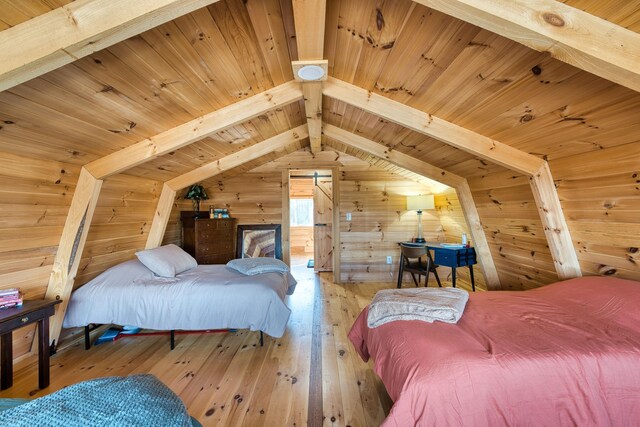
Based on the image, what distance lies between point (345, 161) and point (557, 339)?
12.0ft

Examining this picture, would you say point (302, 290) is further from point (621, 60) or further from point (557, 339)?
point (621, 60)

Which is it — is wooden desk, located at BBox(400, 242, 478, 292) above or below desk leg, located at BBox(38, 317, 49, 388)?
above

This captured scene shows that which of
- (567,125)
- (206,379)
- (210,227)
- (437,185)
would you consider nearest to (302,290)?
(210,227)

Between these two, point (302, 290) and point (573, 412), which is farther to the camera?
point (302, 290)

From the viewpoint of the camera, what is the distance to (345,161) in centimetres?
Answer: 458

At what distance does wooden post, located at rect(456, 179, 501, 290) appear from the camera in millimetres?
3035

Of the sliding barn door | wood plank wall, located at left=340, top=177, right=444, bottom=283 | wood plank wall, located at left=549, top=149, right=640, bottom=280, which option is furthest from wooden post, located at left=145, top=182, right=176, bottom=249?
wood plank wall, located at left=549, top=149, right=640, bottom=280

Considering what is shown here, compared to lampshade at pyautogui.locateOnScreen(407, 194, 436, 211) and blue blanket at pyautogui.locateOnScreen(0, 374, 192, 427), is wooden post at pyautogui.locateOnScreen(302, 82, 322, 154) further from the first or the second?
blue blanket at pyautogui.locateOnScreen(0, 374, 192, 427)

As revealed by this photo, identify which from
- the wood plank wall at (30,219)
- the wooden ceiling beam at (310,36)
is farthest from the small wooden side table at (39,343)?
the wooden ceiling beam at (310,36)

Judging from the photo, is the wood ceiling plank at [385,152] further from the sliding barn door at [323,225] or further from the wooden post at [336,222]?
the sliding barn door at [323,225]

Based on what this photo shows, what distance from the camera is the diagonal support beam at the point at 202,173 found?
330 centimetres

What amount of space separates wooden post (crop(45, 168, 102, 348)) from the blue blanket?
6.02 ft

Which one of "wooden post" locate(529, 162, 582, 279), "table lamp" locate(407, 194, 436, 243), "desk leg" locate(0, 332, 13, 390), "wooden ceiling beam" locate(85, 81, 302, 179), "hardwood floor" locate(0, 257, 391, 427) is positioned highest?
"wooden ceiling beam" locate(85, 81, 302, 179)

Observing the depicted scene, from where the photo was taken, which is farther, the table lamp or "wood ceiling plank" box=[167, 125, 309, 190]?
the table lamp
